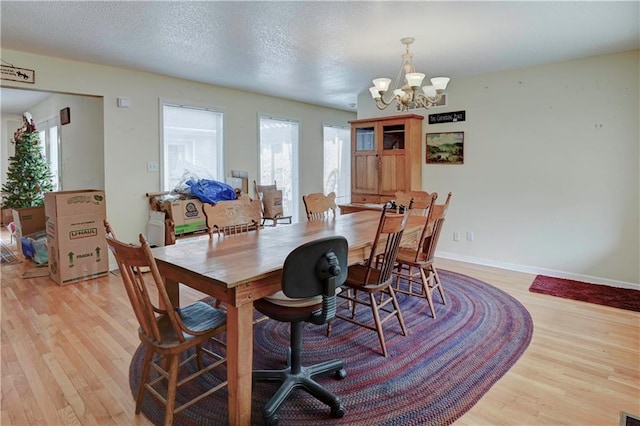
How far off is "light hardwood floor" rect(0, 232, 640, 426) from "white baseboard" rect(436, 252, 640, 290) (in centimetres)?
80

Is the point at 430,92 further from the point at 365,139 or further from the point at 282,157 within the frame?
the point at 282,157

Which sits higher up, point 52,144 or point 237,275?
point 52,144

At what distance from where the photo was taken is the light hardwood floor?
1.84m

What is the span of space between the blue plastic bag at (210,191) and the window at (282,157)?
1.38 meters

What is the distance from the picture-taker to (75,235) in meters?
3.88

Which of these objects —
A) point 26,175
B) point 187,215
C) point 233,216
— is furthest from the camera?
point 26,175

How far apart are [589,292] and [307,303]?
3.17 meters

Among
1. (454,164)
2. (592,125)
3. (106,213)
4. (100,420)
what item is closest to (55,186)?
(106,213)

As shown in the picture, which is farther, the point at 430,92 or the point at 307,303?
the point at 430,92

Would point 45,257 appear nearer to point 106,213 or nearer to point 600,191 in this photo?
point 106,213

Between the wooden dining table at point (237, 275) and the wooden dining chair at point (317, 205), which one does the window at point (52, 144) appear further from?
the wooden dining table at point (237, 275)

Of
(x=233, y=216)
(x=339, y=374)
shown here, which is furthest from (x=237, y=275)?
(x=233, y=216)

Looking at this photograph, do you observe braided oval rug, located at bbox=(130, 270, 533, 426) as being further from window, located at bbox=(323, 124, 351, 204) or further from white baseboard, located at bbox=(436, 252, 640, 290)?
window, located at bbox=(323, 124, 351, 204)

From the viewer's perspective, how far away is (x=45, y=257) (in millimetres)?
4461
